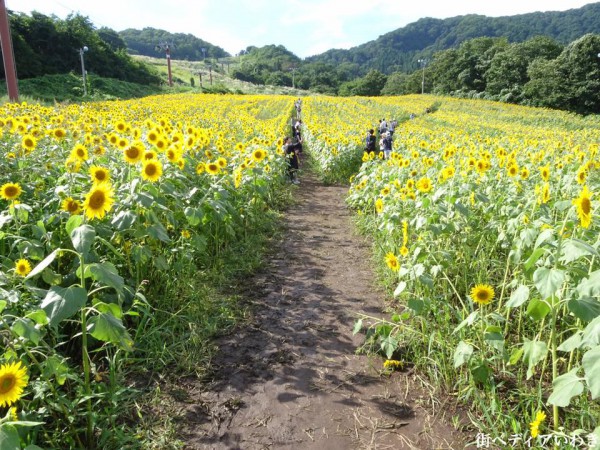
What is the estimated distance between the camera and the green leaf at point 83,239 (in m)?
1.57

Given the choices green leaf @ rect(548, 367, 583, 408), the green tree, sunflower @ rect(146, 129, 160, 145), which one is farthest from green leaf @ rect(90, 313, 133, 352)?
the green tree

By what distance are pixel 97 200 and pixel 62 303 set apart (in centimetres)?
60

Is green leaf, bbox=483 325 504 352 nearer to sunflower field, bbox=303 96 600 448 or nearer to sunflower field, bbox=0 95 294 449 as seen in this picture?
sunflower field, bbox=303 96 600 448

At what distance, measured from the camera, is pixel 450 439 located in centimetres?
204

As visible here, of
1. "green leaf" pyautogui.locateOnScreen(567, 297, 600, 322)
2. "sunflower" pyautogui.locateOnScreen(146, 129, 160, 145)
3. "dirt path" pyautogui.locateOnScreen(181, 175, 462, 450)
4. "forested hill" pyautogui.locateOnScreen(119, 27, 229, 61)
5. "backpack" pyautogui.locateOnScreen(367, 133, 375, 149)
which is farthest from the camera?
"forested hill" pyautogui.locateOnScreen(119, 27, 229, 61)

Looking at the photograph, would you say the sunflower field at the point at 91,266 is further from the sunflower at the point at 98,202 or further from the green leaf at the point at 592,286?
the green leaf at the point at 592,286

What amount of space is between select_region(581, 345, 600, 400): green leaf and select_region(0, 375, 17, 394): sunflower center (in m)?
1.84

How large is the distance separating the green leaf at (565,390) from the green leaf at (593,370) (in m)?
0.19

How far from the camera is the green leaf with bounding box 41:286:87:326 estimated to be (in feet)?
4.91

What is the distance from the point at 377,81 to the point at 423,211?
80.3 meters

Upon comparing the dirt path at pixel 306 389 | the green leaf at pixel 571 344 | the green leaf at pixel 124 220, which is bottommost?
the dirt path at pixel 306 389

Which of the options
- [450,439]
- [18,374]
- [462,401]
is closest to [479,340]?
[462,401]

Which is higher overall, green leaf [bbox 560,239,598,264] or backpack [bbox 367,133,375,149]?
backpack [bbox 367,133,375,149]

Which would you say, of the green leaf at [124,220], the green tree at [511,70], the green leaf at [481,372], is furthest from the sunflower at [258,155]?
the green tree at [511,70]
